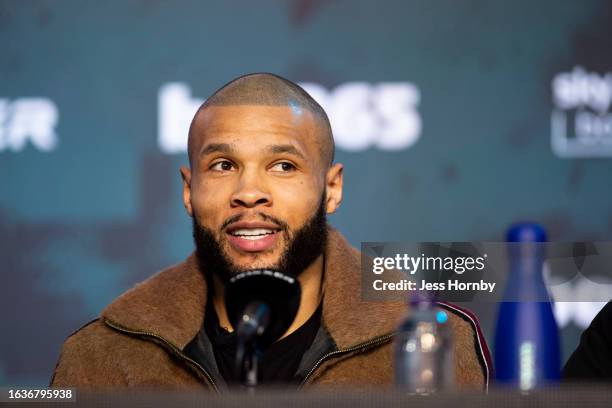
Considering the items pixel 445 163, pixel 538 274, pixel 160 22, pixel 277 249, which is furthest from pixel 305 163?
pixel 160 22

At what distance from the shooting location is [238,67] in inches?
133

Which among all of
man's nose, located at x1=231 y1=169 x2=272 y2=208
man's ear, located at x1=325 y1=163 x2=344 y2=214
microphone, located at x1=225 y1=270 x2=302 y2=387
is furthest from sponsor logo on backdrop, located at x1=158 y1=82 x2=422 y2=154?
microphone, located at x1=225 y1=270 x2=302 y2=387

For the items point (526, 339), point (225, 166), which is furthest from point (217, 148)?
point (526, 339)

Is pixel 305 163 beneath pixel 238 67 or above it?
beneath

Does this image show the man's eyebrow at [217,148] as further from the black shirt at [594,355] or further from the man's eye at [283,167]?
the black shirt at [594,355]

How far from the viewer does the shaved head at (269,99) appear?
8.48ft

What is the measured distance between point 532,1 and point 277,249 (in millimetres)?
1358

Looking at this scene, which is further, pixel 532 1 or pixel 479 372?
pixel 532 1

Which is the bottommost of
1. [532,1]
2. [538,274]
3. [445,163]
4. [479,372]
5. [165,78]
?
[479,372]

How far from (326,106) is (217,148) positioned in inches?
32.7

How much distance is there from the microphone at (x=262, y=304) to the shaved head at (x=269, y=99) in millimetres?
889

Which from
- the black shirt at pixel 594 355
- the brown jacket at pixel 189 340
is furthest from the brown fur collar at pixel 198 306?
the black shirt at pixel 594 355

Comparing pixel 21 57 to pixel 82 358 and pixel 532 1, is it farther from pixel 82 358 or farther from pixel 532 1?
pixel 532 1

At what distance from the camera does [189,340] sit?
95.6 inches
